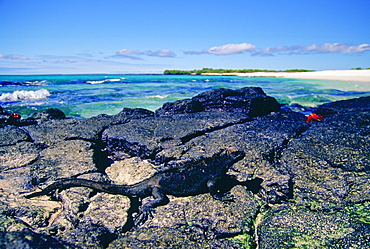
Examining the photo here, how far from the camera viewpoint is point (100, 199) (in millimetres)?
2992

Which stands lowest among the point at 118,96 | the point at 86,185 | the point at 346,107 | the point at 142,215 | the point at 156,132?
the point at 142,215

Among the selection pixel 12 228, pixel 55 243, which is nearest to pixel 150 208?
pixel 55 243

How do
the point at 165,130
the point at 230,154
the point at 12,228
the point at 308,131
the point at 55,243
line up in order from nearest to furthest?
the point at 55,243 → the point at 12,228 → the point at 230,154 → the point at 308,131 → the point at 165,130

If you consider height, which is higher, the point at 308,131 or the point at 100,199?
the point at 308,131

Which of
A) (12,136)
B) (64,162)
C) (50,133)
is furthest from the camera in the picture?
(50,133)

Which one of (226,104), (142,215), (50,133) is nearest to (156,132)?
(50,133)

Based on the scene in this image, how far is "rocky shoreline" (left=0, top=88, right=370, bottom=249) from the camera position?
2223 mm

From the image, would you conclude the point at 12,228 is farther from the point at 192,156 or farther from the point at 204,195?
the point at 192,156

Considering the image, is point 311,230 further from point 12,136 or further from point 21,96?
point 21,96

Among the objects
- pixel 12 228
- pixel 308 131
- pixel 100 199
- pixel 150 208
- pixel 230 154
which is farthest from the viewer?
pixel 308 131

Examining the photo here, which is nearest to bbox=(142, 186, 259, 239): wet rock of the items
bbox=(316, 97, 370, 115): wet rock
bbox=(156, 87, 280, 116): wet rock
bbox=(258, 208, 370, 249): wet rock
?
bbox=(258, 208, 370, 249): wet rock

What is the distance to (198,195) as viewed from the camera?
3066 mm

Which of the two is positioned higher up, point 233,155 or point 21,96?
point 233,155

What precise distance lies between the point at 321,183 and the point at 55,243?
2.92 meters
